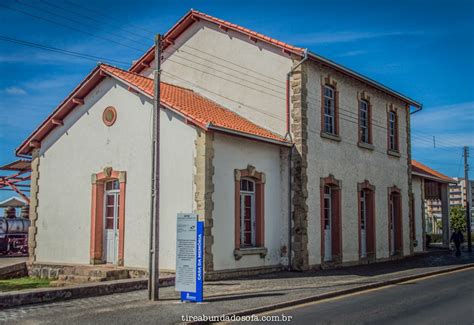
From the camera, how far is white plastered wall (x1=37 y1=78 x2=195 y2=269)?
15320 mm

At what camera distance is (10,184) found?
26406 mm

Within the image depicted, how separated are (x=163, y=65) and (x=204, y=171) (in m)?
8.41

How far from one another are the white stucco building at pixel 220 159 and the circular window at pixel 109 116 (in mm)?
49

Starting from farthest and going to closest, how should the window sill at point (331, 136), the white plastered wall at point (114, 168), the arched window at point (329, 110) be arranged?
1. the arched window at point (329, 110)
2. the window sill at point (331, 136)
3. the white plastered wall at point (114, 168)

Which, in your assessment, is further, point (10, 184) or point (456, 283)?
point (10, 184)

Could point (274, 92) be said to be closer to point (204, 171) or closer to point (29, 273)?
point (204, 171)

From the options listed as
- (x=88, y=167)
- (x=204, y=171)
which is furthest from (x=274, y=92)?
(x=88, y=167)

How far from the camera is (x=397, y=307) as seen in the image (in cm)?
1060

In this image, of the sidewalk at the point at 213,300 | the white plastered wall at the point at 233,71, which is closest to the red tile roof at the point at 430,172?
the white plastered wall at the point at 233,71

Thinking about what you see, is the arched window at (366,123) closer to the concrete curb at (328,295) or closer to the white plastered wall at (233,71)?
the white plastered wall at (233,71)

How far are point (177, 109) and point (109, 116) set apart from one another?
119 inches

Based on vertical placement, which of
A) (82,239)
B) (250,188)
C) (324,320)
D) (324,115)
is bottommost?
(324,320)

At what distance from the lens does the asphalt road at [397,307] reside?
9.34m

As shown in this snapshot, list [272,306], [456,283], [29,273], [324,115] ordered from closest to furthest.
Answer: [272,306] → [456,283] → [29,273] → [324,115]
